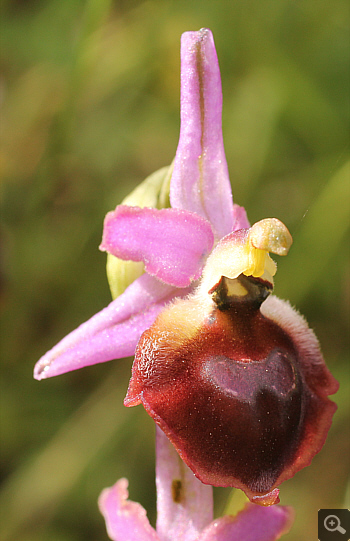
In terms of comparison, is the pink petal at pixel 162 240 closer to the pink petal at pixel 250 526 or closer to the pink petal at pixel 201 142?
the pink petal at pixel 201 142

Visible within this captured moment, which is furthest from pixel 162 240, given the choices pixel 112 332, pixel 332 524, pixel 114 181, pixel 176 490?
pixel 114 181

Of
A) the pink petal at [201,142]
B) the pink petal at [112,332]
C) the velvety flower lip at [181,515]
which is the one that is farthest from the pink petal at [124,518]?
the pink petal at [201,142]

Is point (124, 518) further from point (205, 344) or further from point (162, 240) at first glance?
point (162, 240)

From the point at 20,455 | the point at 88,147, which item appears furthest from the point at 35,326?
the point at 88,147

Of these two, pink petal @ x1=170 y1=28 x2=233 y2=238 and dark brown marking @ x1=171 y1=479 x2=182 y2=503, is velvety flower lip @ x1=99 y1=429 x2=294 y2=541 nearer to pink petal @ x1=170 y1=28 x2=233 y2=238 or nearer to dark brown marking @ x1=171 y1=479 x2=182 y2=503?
dark brown marking @ x1=171 y1=479 x2=182 y2=503

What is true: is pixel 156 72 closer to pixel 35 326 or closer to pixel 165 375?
pixel 35 326

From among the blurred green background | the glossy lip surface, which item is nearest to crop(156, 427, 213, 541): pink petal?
the glossy lip surface

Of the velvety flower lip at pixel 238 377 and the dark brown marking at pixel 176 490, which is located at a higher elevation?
the velvety flower lip at pixel 238 377

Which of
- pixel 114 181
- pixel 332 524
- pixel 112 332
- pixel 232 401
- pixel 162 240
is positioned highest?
pixel 162 240
